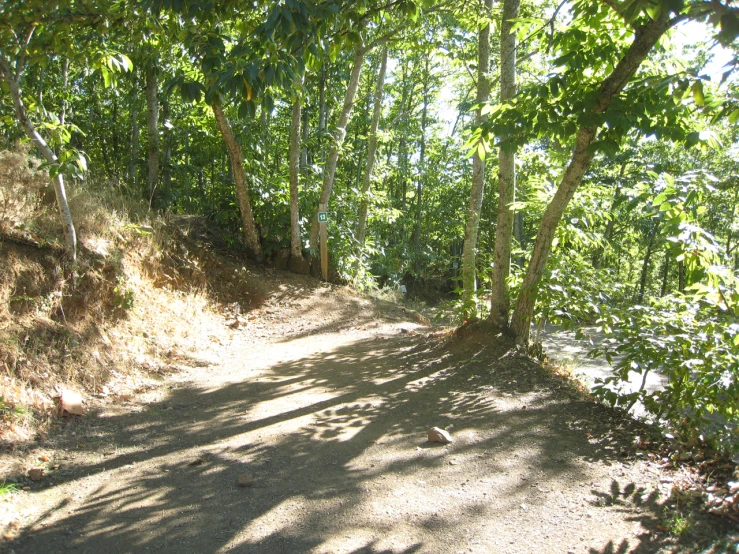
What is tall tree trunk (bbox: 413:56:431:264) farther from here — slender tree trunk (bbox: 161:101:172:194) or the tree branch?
the tree branch

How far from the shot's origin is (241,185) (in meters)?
11.4

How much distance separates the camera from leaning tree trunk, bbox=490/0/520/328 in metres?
7.29

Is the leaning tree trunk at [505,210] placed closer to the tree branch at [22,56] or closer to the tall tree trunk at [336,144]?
the tall tree trunk at [336,144]

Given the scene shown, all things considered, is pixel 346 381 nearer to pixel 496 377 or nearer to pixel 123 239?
pixel 496 377

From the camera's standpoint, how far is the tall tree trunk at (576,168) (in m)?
4.85

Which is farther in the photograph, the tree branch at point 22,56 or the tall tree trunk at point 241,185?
the tall tree trunk at point 241,185

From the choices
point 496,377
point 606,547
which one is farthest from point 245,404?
point 606,547

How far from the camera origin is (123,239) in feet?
26.4

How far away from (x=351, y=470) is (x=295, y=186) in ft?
28.4

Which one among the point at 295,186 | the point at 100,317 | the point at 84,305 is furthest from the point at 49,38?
the point at 295,186

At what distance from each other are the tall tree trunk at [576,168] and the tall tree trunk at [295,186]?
6.53 meters

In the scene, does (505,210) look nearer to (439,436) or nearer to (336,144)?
(439,436)

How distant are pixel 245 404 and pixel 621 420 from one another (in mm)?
3792

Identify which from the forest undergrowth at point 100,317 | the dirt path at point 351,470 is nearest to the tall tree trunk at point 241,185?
the forest undergrowth at point 100,317
